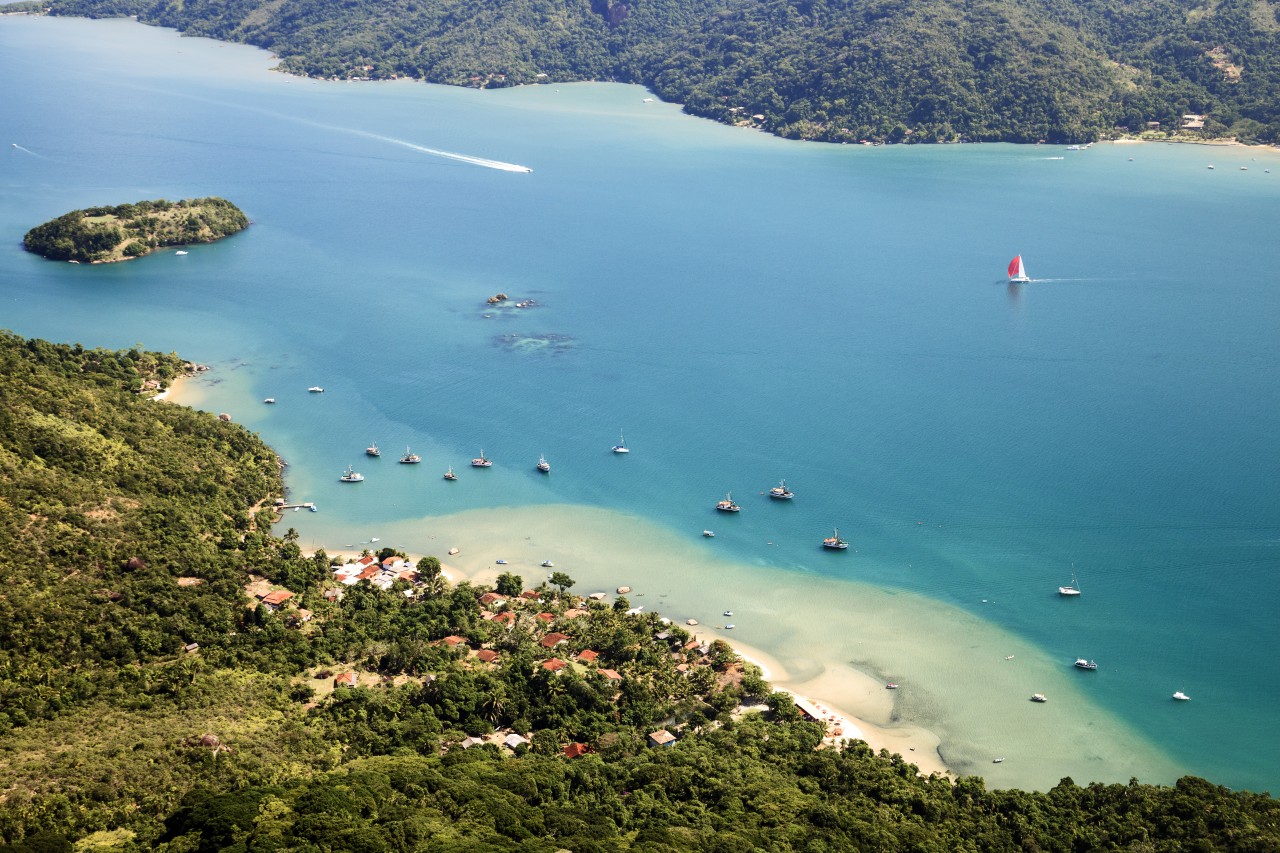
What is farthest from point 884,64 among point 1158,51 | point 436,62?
point 436,62

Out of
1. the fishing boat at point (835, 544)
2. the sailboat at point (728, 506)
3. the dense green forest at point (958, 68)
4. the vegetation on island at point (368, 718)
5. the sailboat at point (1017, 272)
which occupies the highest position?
the dense green forest at point (958, 68)

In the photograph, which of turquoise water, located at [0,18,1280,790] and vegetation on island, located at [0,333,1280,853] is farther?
turquoise water, located at [0,18,1280,790]

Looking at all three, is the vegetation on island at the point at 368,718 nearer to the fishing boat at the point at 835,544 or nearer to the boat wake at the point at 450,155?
the fishing boat at the point at 835,544

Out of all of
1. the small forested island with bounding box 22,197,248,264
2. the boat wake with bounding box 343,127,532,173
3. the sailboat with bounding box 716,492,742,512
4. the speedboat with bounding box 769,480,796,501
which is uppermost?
the boat wake with bounding box 343,127,532,173

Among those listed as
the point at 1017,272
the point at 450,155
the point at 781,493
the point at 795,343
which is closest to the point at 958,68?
the point at 1017,272

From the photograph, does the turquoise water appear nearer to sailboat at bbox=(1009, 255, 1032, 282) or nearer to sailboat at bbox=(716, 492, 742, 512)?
sailboat at bbox=(716, 492, 742, 512)

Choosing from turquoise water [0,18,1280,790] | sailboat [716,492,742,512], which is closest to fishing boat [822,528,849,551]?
turquoise water [0,18,1280,790]

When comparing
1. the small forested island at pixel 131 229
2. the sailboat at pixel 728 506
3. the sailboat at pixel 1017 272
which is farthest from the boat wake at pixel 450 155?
the sailboat at pixel 728 506
